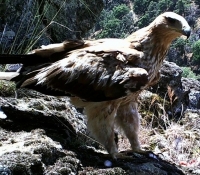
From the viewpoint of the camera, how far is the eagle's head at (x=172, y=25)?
16.5ft

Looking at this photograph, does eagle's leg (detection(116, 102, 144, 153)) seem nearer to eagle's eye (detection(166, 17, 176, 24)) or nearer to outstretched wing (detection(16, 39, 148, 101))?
outstretched wing (detection(16, 39, 148, 101))

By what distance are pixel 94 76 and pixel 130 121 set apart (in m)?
0.95

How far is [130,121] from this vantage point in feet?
Answer: 18.1

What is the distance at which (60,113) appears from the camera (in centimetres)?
530

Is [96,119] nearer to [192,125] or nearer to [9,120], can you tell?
[9,120]

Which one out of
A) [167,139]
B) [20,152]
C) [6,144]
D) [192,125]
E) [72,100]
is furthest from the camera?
[192,125]

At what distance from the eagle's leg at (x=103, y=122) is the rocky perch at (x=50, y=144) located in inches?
4.5

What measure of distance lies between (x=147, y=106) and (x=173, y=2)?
14925 cm

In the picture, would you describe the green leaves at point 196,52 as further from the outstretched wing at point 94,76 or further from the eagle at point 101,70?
the outstretched wing at point 94,76

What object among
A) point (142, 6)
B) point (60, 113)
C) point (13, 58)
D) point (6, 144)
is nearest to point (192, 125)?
point (60, 113)

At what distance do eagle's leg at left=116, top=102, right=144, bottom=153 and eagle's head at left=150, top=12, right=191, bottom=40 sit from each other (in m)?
0.92

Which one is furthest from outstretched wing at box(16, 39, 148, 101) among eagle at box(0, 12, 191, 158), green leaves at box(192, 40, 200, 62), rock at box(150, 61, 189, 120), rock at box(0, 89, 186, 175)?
green leaves at box(192, 40, 200, 62)

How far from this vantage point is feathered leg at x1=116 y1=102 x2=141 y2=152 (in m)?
5.45

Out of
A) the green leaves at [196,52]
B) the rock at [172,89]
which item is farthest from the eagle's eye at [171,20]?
the green leaves at [196,52]
